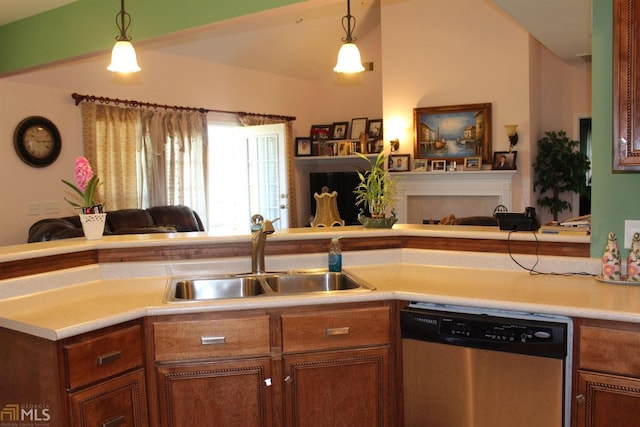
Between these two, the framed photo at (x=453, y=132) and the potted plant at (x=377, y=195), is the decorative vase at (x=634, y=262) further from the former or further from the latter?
the framed photo at (x=453, y=132)

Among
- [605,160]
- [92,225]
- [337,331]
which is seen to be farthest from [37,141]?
[605,160]

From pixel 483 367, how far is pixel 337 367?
584 mm

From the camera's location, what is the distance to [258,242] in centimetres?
277

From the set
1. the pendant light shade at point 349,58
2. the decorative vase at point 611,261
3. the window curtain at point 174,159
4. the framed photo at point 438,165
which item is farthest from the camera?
the framed photo at point 438,165

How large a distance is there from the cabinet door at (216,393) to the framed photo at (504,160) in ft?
17.2

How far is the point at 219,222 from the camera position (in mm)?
7750

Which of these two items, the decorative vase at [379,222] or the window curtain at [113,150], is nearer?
the decorative vase at [379,222]

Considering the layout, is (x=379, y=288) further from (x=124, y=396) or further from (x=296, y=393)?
(x=124, y=396)

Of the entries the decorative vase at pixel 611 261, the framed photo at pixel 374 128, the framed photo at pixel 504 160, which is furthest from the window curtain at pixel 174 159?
the decorative vase at pixel 611 261

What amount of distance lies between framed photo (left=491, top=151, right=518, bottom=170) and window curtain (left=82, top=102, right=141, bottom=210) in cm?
424

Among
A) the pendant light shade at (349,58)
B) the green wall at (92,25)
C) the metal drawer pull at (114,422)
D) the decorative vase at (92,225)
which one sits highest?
the green wall at (92,25)

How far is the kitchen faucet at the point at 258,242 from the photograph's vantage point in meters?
2.77

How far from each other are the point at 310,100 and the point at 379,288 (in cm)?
691

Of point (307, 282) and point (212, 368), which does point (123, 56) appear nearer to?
point (307, 282)
